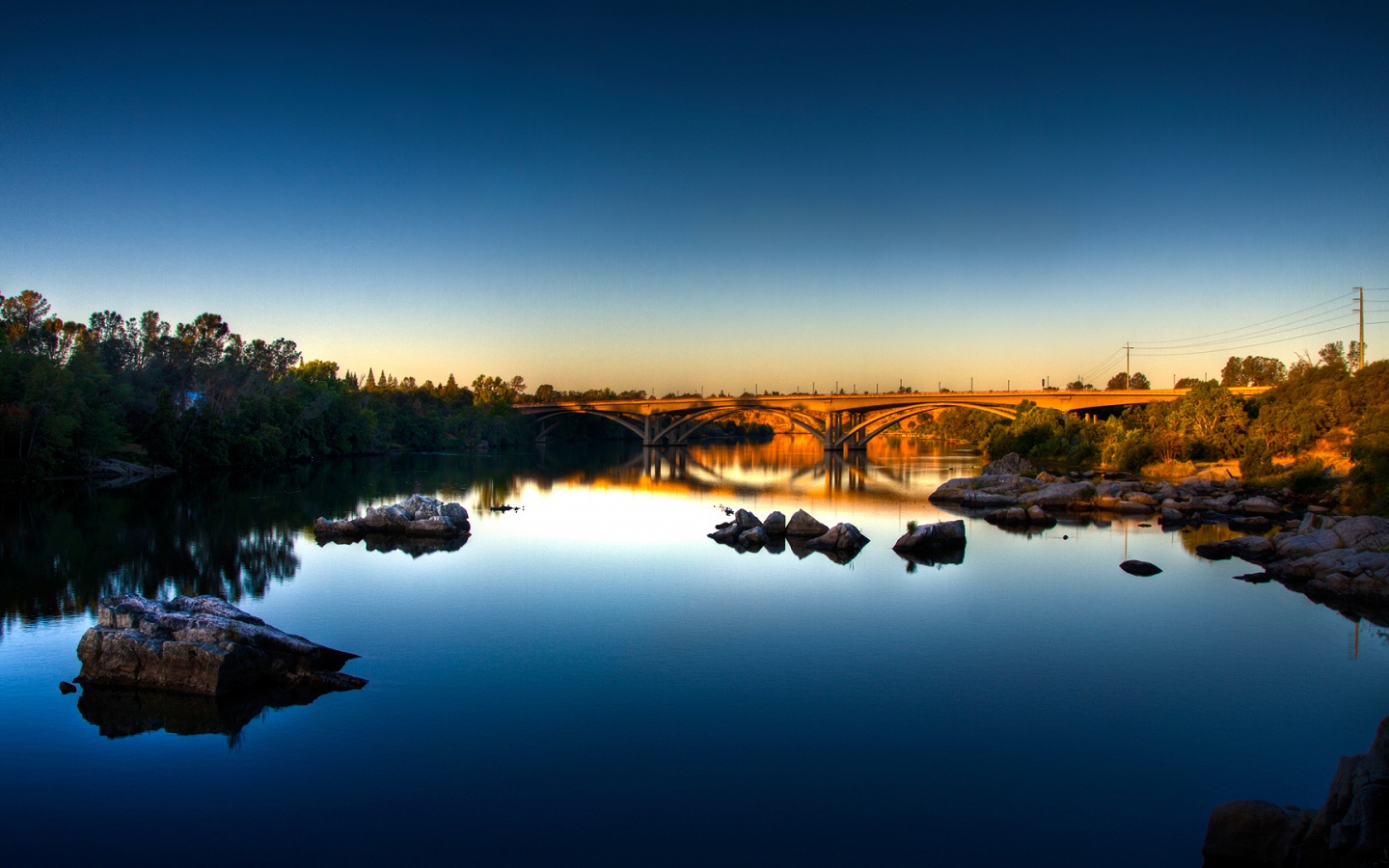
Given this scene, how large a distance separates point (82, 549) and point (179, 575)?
19.3 feet

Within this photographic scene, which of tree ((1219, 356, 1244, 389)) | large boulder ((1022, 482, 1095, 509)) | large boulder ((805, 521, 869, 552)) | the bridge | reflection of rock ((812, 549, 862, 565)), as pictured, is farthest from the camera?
tree ((1219, 356, 1244, 389))

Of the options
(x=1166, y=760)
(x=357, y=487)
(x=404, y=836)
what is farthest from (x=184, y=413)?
(x=1166, y=760)

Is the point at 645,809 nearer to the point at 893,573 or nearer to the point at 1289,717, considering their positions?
the point at 1289,717

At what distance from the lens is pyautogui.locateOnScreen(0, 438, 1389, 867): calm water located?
8664 mm

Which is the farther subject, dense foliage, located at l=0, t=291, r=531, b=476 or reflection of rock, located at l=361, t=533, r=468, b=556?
dense foliage, located at l=0, t=291, r=531, b=476

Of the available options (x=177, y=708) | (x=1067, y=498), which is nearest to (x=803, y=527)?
(x=1067, y=498)

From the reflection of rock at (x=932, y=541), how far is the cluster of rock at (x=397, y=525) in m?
15.0

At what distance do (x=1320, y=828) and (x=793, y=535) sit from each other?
20480 millimetres

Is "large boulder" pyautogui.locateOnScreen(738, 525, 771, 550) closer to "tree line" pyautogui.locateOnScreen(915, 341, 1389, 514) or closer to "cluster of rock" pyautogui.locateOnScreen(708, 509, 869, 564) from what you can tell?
"cluster of rock" pyautogui.locateOnScreen(708, 509, 869, 564)

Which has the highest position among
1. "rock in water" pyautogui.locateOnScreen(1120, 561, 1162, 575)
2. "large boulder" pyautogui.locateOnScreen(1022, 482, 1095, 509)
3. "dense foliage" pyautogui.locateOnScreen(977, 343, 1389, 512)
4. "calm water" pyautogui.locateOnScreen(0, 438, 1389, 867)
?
"dense foliage" pyautogui.locateOnScreen(977, 343, 1389, 512)

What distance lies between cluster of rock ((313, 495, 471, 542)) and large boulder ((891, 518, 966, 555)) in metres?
15.0

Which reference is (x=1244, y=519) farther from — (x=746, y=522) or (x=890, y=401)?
(x=890, y=401)

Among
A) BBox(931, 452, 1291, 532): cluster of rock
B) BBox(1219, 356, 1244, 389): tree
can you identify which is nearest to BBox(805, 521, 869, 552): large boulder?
BBox(931, 452, 1291, 532): cluster of rock

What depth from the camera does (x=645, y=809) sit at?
907 cm
